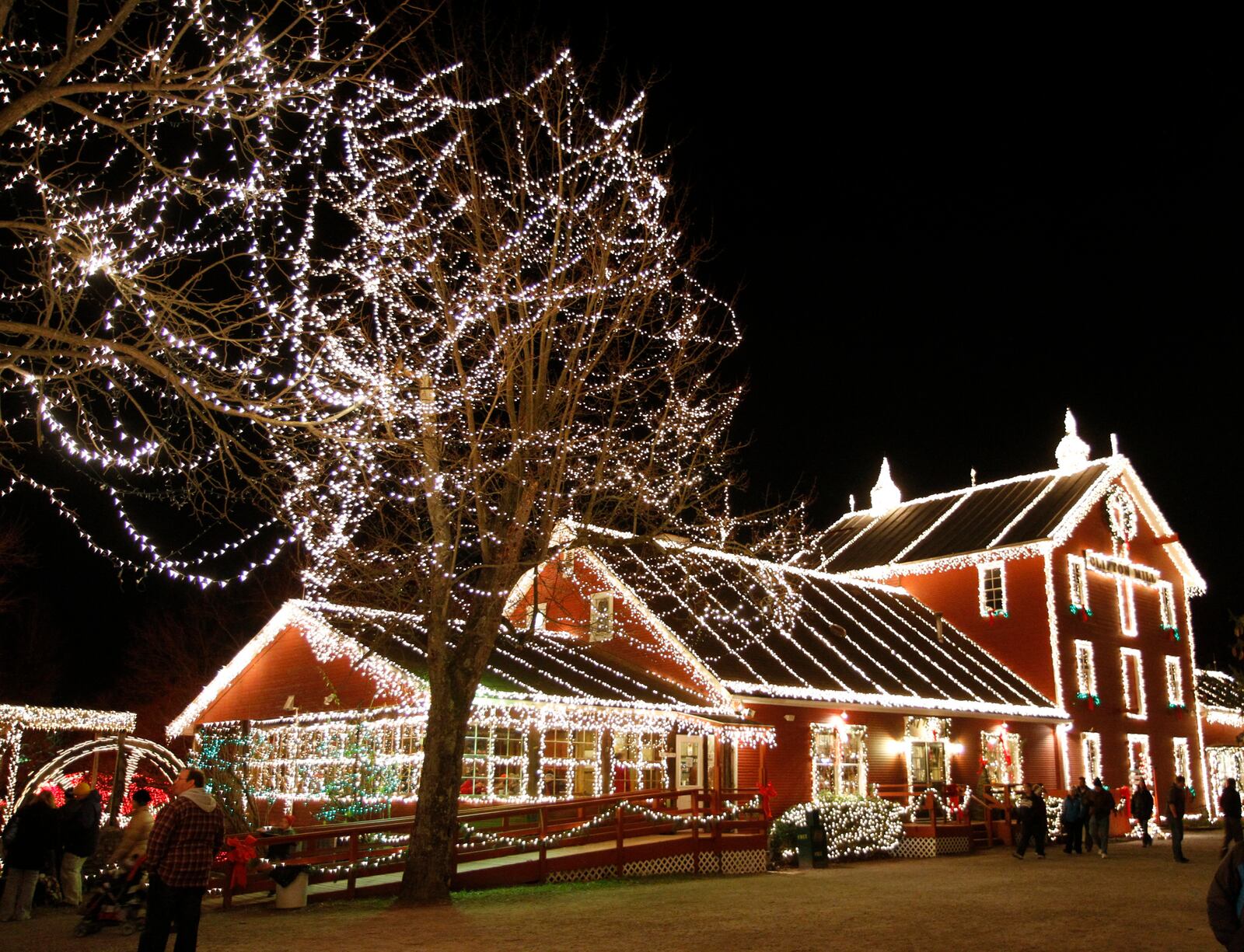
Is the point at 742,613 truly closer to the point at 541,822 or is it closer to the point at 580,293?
the point at 541,822

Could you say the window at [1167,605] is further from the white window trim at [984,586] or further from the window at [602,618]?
the window at [602,618]

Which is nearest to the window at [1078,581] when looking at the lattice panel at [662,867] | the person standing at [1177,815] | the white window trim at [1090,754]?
the white window trim at [1090,754]

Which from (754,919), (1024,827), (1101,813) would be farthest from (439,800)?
(1101,813)

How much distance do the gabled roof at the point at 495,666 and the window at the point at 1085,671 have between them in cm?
1477

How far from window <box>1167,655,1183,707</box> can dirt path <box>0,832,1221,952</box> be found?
19.5m

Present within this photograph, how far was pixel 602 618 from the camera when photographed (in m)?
26.3

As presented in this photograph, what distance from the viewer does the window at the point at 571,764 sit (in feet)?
74.8

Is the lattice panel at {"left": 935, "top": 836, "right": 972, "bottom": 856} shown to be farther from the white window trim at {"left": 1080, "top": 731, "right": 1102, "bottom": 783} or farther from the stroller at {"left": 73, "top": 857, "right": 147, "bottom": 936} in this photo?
the stroller at {"left": 73, "top": 857, "right": 147, "bottom": 936}

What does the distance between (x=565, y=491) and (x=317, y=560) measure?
4118mm

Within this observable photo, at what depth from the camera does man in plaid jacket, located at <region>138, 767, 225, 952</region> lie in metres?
8.73

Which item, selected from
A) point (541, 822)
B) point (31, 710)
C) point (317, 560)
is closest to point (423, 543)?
point (317, 560)

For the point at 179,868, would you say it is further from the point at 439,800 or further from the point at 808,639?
the point at 808,639

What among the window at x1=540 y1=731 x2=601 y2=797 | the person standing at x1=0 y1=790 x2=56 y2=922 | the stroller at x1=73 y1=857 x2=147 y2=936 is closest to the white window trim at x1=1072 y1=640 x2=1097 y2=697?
the window at x1=540 y1=731 x2=601 y2=797

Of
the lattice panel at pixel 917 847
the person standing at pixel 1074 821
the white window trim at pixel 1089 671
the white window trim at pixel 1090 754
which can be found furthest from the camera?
the white window trim at pixel 1089 671
